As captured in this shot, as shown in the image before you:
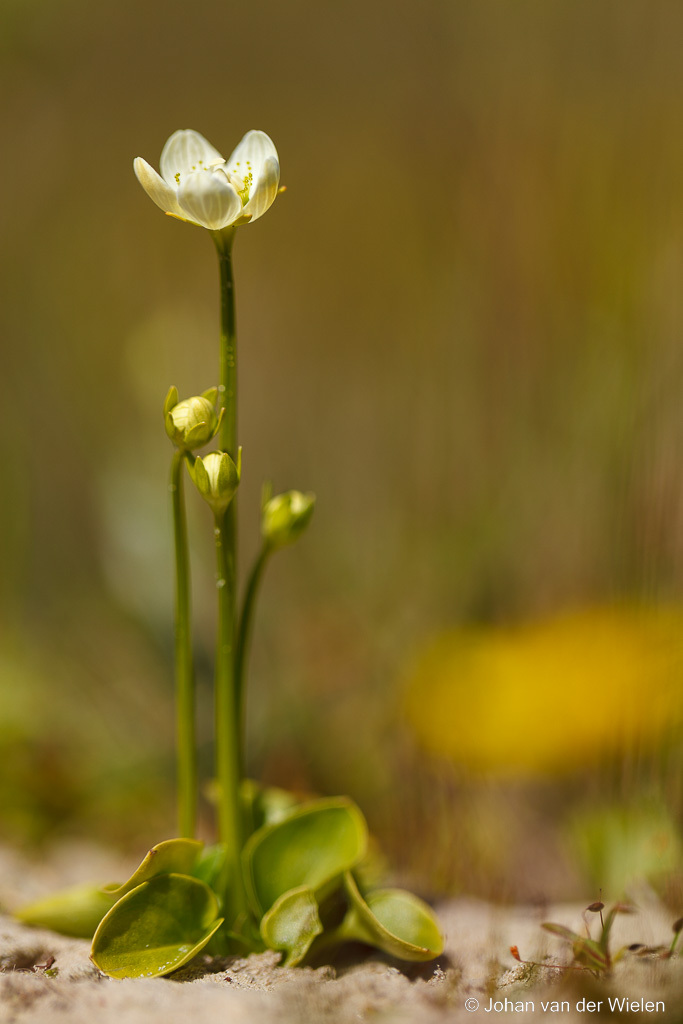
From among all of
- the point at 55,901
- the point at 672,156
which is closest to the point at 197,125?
the point at 672,156

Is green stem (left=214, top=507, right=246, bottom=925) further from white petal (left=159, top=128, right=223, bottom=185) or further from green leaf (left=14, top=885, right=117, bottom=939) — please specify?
white petal (left=159, top=128, right=223, bottom=185)

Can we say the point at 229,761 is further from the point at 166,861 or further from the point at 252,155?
the point at 252,155

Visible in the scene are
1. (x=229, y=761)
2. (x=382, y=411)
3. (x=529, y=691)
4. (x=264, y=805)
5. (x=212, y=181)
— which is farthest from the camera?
(x=382, y=411)

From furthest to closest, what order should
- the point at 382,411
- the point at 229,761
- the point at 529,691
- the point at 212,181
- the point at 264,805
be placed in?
the point at 382,411 → the point at 529,691 → the point at 264,805 → the point at 229,761 → the point at 212,181

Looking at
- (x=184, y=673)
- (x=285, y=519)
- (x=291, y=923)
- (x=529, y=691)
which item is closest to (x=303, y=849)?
(x=291, y=923)

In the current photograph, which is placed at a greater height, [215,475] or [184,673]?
[215,475]

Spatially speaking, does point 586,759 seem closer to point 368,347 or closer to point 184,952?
point 184,952

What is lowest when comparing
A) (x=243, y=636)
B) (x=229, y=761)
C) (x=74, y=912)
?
(x=74, y=912)

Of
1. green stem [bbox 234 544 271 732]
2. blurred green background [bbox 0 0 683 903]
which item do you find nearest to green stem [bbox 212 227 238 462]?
green stem [bbox 234 544 271 732]
